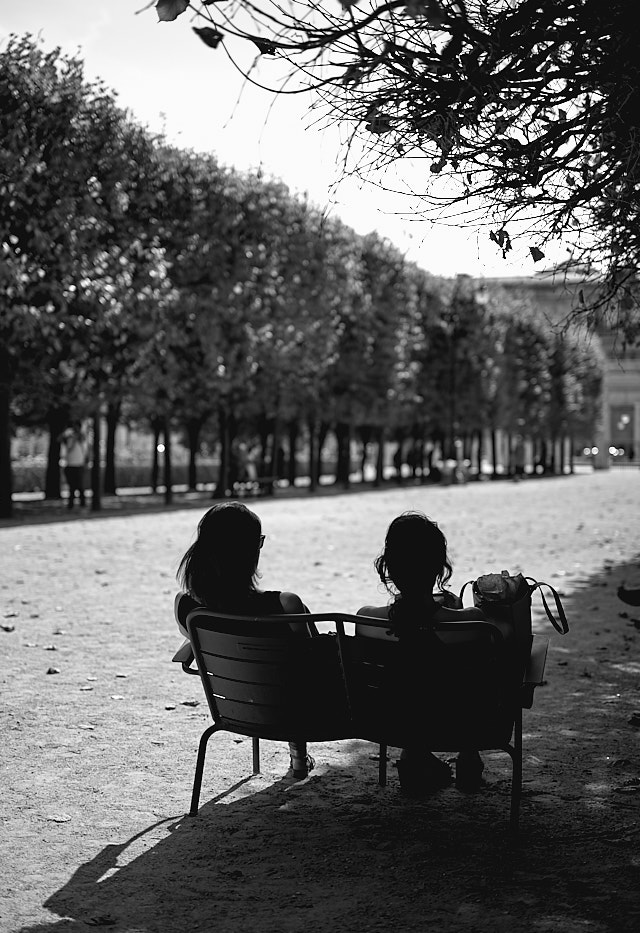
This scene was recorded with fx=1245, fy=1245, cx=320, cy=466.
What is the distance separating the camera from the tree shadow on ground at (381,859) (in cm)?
400

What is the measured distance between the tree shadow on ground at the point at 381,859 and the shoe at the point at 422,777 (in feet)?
0.22

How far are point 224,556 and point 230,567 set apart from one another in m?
0.05

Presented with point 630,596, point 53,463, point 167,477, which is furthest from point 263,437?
point 630,596

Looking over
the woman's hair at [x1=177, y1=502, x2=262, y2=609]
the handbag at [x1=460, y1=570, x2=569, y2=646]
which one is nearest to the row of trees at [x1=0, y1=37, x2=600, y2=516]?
the handbag at [x1=460, y1=570, x2=569, y2=646]

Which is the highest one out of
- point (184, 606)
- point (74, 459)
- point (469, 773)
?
point (74, 459)

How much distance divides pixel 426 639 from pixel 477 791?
1119 mm

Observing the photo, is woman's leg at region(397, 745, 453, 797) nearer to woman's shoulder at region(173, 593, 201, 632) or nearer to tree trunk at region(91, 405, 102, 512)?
woman's shoulder at region(173, 593, 201, 632)

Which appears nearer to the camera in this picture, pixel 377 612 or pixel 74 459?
pixel 377 612

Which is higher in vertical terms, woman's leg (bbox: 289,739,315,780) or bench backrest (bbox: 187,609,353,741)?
bench backrest (bbox: 187,609,353,741)

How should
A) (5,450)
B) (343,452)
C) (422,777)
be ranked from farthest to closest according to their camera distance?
(343,452), (5,450), (422,777)

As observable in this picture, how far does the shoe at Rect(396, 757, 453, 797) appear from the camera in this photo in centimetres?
546

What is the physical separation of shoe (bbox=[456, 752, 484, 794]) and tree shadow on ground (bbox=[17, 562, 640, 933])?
1.6 inches

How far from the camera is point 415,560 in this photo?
4961 mm

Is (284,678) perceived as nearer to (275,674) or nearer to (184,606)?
(275,674)
